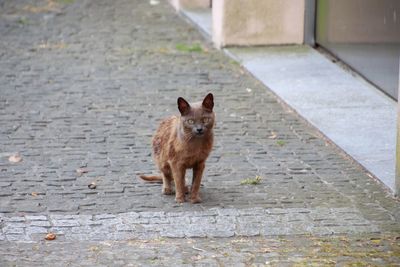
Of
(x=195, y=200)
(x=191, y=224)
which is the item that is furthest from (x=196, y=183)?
(x=191, y=224)

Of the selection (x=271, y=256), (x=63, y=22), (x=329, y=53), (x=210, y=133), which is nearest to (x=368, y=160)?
(x=210, y=133)

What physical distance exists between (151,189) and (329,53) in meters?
5.77

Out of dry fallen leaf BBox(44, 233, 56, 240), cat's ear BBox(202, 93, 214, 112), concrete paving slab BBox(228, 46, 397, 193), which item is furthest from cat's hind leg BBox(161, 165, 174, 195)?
concrete paving slab BBox(228, 46, 397, 193)

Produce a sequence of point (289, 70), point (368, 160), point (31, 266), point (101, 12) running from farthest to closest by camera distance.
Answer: point (101, 12) < point (289, 70) < point (368, 160) < point (31, 266)

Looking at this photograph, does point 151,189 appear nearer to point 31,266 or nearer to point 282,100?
point 31,266

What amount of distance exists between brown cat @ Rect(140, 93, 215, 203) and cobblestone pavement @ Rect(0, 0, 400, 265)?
184 millimetres

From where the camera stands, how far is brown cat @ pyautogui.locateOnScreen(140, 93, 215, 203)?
7.95m

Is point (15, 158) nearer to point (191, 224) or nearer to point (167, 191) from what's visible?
point (167, 191)

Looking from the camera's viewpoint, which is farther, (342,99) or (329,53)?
(329,53)

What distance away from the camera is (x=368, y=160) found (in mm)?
9258

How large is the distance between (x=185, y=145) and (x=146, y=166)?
4.13 feet

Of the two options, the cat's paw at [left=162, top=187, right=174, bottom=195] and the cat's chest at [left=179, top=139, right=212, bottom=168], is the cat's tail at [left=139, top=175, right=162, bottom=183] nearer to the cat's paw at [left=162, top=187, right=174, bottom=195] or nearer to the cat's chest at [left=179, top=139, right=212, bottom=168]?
the cat's paw at [left=162, top=187, right=174, bottom=195]

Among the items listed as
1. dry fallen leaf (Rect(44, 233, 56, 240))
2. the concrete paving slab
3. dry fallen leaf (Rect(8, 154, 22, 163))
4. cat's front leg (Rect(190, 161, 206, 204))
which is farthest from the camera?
the concrete paving slab

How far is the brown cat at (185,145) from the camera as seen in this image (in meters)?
7.95
